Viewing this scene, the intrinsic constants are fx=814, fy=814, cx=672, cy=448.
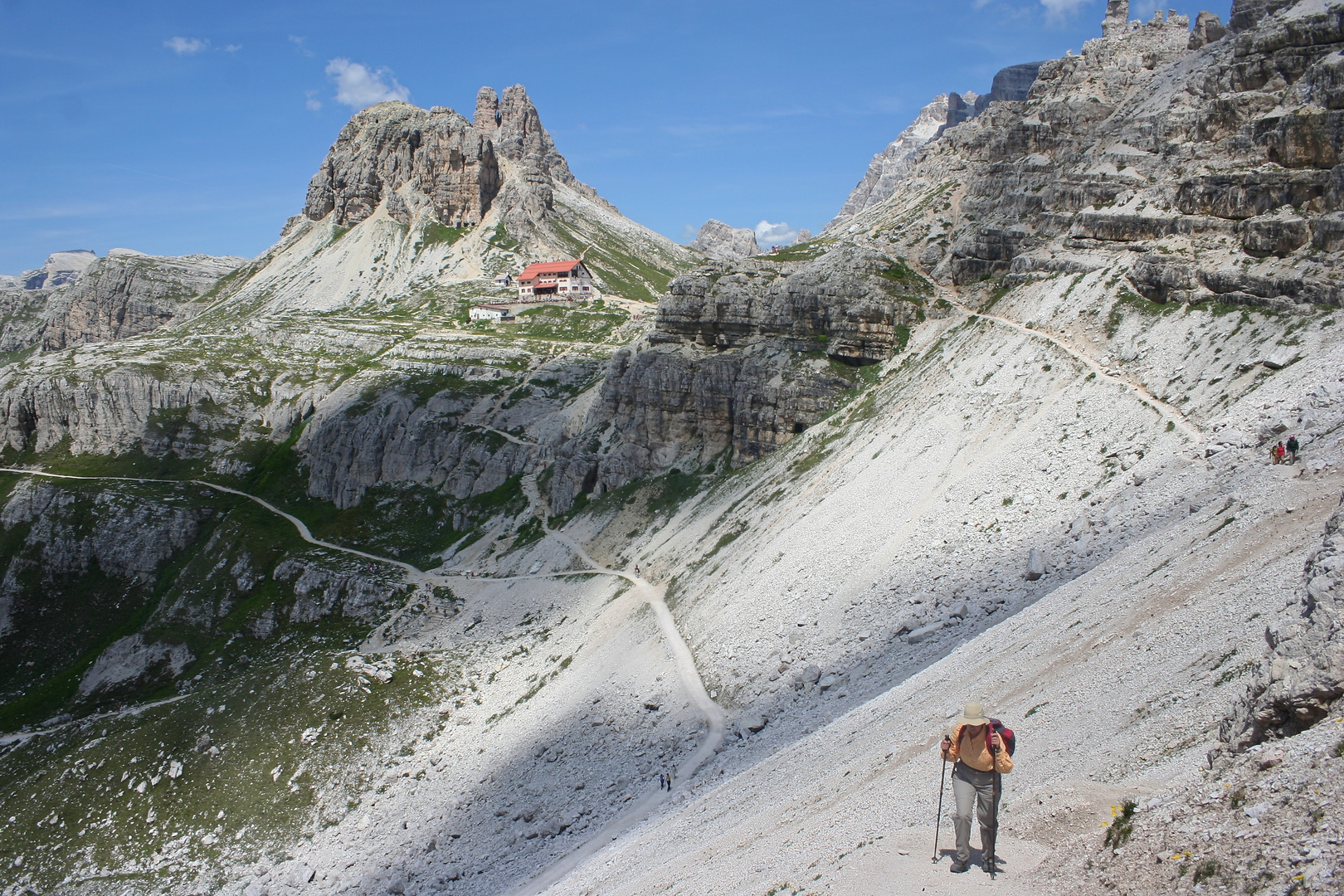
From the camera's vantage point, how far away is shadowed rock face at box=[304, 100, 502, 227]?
18150cm

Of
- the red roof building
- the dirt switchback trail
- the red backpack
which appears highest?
the red roof building

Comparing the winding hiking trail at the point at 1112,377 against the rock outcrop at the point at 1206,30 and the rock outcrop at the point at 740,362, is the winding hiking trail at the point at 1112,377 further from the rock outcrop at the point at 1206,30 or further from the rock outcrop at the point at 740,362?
the rock outcrop at the point at 1206,30

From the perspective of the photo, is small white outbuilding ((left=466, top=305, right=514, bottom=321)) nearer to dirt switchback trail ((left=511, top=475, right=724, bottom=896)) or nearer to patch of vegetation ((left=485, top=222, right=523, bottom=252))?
patch of vegetation ((left=485, top=222, right=523, bottom=252))

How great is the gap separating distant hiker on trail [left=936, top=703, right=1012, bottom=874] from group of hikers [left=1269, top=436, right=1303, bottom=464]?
17.7 meters

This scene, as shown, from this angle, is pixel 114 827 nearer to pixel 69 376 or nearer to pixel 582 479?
pixel 582 479

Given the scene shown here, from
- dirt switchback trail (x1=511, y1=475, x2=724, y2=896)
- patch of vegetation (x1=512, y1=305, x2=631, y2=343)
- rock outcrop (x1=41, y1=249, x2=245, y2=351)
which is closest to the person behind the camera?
dirt switchback trail (x1=511, y1=475, x2=724, y2=896)

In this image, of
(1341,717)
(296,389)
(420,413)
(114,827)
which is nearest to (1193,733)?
(1341,717)

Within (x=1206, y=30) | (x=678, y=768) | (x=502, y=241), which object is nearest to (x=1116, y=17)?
(x=1206, y=30)

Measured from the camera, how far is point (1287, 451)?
25.1 meters

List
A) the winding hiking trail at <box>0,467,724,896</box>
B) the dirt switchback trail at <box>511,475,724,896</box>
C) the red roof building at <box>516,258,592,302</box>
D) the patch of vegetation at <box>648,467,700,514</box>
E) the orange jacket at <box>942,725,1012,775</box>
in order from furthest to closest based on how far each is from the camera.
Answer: the red roof building at <box>516,258,592,302</box>, the patch of vegetation at <box>648,467,700,514</box>, the winding hiking trail at <box>0,467,724,896</box>, the dirt switchback trail at <box>511,475,724,896</box>, the orange jacket at <box>942,725,1012,775</box>

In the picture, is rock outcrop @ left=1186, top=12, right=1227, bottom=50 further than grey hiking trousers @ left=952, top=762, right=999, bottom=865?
Yes

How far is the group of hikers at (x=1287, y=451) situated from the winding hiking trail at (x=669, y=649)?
22.6m

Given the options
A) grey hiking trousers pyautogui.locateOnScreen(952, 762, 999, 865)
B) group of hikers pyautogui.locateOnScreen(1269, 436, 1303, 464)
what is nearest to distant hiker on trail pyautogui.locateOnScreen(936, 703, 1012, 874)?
grey hiking trousers pyautogui.locateOnScreen(952, 762, 999, 865)

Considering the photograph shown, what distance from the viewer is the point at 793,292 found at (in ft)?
222
